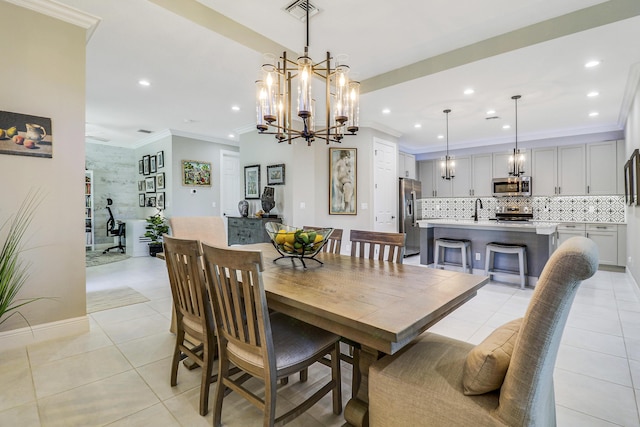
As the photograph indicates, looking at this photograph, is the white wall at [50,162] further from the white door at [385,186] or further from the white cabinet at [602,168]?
the white cabinet at [602,168]

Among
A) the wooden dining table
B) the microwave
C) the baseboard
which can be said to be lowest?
the baseboard

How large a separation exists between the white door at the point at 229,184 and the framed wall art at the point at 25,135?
15.5ft

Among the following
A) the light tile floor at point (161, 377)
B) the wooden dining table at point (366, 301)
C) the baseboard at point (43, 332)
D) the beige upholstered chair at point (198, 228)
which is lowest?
the light tile floor at point (161, 377)

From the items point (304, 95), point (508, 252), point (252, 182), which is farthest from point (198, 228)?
point (508, 252)

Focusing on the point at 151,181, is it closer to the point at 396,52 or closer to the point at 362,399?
the point at 396,52

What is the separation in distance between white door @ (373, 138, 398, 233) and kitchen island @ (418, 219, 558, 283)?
859 millimetres

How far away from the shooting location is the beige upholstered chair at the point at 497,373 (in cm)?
87

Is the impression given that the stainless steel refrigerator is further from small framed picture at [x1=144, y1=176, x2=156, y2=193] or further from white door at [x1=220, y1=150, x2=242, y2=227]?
small framed picture at [x1=144, y1=176, x2=156, y2=193]

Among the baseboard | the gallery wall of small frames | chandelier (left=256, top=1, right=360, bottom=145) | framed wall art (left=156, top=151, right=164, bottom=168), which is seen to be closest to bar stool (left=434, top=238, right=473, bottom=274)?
chandelier (left=256, top=1, right=360, bottom=145)

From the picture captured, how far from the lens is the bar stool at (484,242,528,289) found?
13.3 ft

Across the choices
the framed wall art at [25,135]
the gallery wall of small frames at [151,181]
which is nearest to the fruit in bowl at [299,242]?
the framed wall art at [25,135]

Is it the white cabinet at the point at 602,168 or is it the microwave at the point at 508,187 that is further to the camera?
the microwave at the point at 508,187

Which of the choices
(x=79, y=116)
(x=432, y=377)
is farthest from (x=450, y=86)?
(x=79, y=116)

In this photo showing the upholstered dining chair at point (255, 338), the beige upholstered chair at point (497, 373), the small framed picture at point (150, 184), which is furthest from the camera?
the small framed picture at point (150, 184)
